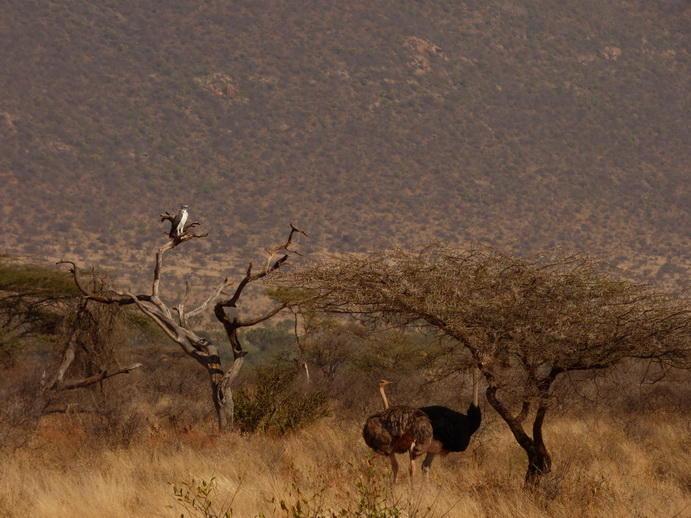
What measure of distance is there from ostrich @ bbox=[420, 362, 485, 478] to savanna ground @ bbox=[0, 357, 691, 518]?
435mm

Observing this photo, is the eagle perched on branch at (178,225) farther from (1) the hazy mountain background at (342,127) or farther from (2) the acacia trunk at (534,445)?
(1) the hazy mountain background at (342,127)

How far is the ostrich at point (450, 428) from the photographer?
9.86 meters

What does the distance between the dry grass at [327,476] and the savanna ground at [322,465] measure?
1.1 inches

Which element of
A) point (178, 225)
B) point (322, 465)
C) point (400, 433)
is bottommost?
point (322, 465)

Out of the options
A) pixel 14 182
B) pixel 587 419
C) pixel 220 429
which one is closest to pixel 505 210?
pixel 14 182

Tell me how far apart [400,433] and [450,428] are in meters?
0.58

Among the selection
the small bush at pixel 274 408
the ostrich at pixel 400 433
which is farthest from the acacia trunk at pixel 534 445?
the small bush at pixel 274 408

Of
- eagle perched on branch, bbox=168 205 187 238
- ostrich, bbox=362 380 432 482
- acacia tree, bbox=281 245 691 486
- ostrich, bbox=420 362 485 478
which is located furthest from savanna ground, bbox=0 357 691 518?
eagle perched on branch, bbox=168 205 187 238

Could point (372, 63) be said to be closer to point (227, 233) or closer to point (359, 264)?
point (227, 233)

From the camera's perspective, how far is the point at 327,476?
1027cm

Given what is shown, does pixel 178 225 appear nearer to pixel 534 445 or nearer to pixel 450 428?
pixel 450 428

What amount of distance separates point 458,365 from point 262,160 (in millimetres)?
66795

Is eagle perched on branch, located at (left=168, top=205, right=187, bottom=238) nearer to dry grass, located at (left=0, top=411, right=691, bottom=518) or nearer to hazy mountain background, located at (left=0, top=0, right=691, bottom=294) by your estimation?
dry grass, located at (left=0, top=411, right=691, bottom=518)

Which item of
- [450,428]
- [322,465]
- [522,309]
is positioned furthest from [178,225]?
[522,309]
